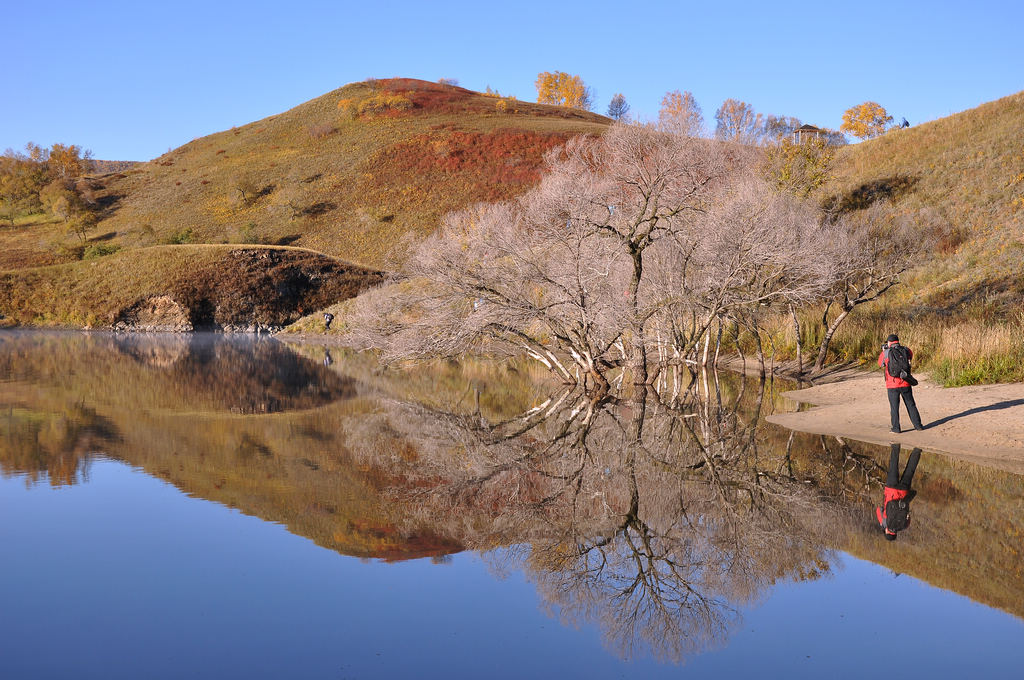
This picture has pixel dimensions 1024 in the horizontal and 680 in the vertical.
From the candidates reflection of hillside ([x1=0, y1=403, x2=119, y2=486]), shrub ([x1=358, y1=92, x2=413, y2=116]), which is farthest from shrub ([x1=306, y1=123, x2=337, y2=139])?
reflection of hillside ([x1=0, y1=403, x2=119, y2=486])

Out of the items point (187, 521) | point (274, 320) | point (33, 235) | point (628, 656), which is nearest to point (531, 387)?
point (187, 521)

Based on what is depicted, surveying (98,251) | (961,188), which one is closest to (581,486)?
(961,188)

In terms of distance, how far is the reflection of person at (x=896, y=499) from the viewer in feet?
31.6

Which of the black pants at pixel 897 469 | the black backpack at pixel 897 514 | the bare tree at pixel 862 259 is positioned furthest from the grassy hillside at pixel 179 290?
the black backpack at pixel 897 514

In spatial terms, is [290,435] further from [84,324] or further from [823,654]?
[84,324]

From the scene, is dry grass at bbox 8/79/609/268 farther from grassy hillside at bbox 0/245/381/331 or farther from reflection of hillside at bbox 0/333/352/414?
reflection of hillside at bbox 0/333/352/414

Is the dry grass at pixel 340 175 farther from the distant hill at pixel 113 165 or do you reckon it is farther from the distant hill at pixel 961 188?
the distant hill at pixel 113 165

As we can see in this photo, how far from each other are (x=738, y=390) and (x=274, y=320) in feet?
130

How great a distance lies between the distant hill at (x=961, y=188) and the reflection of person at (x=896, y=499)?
57.3ft

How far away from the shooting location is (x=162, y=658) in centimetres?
615

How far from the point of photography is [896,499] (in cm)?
1065

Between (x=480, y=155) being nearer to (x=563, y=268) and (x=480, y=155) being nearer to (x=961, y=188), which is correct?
(x=961, y=188)

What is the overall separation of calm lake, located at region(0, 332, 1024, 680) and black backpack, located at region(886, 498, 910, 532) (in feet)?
0.52

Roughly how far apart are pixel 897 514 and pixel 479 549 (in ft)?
16.8
